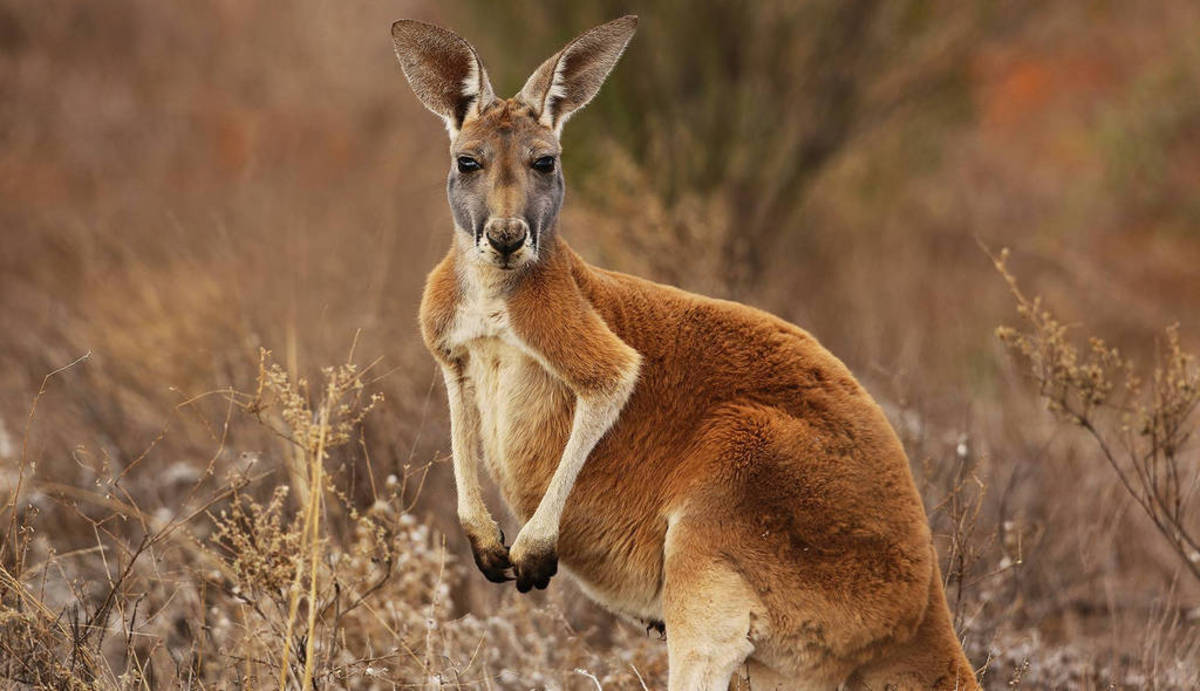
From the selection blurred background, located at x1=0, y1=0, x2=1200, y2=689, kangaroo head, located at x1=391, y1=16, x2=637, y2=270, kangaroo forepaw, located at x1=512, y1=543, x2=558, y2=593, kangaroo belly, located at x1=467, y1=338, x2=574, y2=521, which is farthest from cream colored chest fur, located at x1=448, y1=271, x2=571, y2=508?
blurred background, located at x1=0, y1=0, x2=1200, y2=689

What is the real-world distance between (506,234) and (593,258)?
4.76 m

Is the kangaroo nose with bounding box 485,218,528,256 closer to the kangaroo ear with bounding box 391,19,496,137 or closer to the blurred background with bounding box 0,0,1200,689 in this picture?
the kangaroo ear with bounding box 391,19,496,137

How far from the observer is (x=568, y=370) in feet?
10.7

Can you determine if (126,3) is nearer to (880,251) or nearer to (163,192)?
(163,192)

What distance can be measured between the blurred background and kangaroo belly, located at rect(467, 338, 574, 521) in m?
0.47

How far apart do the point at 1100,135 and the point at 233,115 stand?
12.0 meters

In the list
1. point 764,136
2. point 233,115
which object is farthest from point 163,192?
point 764,136

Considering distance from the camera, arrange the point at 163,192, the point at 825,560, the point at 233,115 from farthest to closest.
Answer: the point at 233,115 → the point at 163,192 → the point at 825,560

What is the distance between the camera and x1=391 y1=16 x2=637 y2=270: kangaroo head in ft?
10.6

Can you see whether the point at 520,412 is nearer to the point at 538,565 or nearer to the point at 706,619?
the point at 538,565

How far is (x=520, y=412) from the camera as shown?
11.1 feet

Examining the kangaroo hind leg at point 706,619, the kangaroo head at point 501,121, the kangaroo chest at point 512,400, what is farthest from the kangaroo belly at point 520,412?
the kangaroo hind leg at point 706,619

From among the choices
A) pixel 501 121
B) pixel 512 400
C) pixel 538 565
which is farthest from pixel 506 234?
pixel 538 565

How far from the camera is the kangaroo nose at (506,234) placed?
10.2 feet
